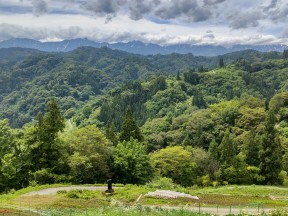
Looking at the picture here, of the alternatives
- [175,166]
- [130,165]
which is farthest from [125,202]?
[175,166]

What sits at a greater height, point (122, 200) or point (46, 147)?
point (46, 147)

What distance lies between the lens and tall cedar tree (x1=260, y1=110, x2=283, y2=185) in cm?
7050

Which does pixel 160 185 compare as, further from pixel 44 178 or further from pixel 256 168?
pixel 256 168

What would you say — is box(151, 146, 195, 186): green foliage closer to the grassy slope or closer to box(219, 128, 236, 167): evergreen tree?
box(219, 128, 236, 167): evergreen tree

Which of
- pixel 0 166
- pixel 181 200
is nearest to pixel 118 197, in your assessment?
pixel 181 200

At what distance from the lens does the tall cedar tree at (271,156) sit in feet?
231

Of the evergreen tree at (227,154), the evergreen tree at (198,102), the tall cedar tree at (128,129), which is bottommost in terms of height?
the evergreen tree at (198,102)

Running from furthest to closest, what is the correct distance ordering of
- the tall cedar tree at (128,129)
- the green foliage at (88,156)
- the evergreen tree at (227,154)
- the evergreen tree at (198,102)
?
the evergreen tree at (198,102), the tall cedar tree at (128,129), the evergreen tree at (227,154), the green foliage at (88,156)

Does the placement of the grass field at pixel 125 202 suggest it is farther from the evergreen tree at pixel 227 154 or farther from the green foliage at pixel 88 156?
the evergreen tree at pixel 227 154

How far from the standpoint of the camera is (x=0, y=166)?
53.8m

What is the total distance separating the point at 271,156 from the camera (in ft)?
232

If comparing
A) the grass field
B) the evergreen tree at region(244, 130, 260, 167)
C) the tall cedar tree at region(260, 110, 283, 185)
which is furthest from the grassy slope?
the evergreen tree at region(244, 130, 260, 167)

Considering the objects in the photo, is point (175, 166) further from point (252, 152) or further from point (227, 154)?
point (252, 152)

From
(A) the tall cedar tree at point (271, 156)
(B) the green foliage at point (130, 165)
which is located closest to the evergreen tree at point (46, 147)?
(B) the green foliage at point (130, 165)
